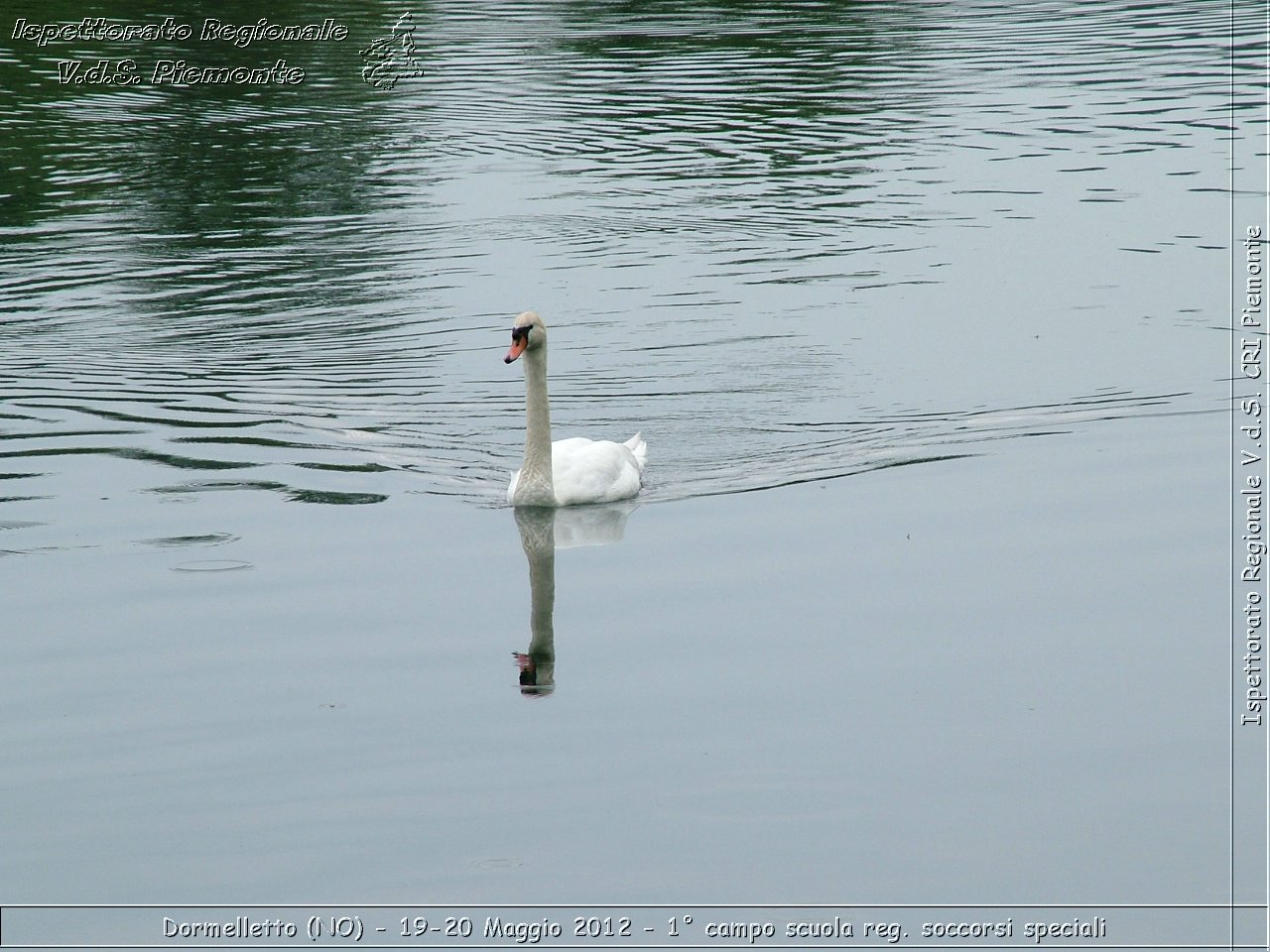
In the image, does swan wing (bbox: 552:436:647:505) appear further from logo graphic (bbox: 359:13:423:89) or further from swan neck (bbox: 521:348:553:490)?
logo graphic (bbox: 359:13:423:89)

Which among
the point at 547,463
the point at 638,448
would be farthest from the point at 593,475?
the point at 638,448

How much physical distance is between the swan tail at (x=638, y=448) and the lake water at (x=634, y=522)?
0.22 meters

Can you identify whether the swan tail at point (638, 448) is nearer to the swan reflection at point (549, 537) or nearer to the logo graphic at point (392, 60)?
the swan reflection at point (549, 537)

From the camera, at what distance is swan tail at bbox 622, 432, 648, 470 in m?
13.6

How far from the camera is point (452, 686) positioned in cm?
977

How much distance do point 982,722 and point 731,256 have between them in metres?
12.7

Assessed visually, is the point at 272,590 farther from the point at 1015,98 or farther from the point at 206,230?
the point at 1015,98

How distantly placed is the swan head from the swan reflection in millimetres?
1091

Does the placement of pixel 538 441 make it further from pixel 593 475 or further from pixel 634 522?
pixel 634 522

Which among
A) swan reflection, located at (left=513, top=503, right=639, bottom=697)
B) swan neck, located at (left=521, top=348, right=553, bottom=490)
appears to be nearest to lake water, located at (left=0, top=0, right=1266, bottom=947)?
swan reflection, located at (left=513, top=503, right=639, bottom=697)

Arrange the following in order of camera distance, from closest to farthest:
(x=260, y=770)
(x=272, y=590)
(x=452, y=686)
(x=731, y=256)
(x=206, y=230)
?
(x=260, y=770)
(x=452, y=686)
(x=272, y=590)
(x=731, y=256)
(x=206, y=230)

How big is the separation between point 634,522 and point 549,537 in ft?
2.02

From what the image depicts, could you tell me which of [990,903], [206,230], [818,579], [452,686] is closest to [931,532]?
[818,579]

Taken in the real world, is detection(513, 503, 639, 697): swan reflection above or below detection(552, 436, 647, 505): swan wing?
below
